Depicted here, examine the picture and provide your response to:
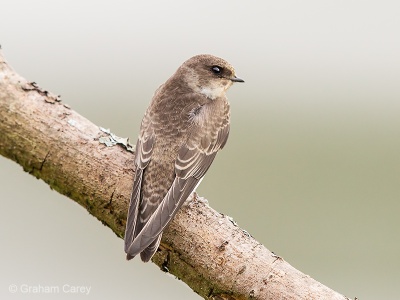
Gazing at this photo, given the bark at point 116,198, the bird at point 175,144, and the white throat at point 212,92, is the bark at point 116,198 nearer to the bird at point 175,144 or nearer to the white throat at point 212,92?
the bird at point 175,144

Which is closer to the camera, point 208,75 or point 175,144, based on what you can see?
point 175,144

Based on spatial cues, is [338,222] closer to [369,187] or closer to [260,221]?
[369,187]

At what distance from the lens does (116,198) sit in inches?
146

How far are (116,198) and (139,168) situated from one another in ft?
0.54

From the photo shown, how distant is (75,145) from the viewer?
3822 millimetres

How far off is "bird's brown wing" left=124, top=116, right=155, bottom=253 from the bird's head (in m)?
0.32

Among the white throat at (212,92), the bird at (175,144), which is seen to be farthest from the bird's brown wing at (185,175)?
the white throat at (212,92)

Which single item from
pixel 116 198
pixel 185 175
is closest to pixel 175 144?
pixel 185 175

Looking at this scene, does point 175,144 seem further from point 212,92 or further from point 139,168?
point 212,92

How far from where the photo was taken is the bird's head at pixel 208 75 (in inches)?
167

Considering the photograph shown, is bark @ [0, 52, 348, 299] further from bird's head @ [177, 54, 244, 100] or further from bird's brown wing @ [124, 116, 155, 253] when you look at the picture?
bird's head @ [177, 54, 244, 100]

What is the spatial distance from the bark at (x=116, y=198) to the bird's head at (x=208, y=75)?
0.52 metres

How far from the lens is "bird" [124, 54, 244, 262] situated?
3.61m

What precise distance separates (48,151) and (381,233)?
7.64ft
